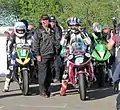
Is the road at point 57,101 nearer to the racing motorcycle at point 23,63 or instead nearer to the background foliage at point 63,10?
the racing motorcycle at point 23,63

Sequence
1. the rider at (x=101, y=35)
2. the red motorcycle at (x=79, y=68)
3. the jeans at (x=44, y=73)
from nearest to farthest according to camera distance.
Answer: the red motorcycle at (x=79, y=68)
the jeans at (x=44, y=73)
the rider at (x=101, y=35)

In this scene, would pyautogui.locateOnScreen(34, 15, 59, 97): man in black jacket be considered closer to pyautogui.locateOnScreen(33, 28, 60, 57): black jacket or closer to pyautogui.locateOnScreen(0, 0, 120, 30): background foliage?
pyautogui.locateOnScreen(33, 28, 60, 57): black jacket

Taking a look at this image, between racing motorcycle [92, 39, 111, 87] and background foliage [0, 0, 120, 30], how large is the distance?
1071 cm

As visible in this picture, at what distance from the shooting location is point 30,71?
10586mm

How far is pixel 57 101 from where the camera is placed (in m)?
9.83

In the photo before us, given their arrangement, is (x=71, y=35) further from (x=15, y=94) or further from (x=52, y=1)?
(x=52, y=1)

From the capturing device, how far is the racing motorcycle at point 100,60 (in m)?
12.1

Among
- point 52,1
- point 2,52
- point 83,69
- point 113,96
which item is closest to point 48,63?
point 83,69

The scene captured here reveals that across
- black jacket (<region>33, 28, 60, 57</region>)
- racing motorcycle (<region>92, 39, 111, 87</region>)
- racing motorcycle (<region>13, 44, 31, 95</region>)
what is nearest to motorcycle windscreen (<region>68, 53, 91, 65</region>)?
black jacket (<region>33, 28, 60, 57</region>)

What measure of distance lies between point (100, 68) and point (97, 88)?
558mm

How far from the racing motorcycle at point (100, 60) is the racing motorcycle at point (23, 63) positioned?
239cm

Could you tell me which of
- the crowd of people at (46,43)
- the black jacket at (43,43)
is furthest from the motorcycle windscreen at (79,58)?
the black jacket at (43,43)

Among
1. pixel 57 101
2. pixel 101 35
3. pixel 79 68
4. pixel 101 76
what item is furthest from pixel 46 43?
pixel 101 35

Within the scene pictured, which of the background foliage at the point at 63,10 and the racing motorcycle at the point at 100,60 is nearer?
the racing motorcycle at the point at 100,60
